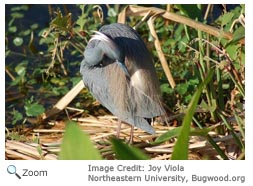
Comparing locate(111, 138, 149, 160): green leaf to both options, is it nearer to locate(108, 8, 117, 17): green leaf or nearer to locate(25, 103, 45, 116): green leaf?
locate(25, 103, 45, 116): green leaf

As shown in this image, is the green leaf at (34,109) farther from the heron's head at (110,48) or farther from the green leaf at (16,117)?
the heron's head at (110,48)

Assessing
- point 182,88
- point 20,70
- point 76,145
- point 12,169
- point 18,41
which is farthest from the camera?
point 18,41

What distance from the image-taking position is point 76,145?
3.32 feet

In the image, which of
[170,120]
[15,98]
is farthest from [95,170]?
[15,98]

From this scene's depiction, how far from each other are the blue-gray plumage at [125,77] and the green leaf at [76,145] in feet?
2.36

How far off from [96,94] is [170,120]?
Result: 0.81 feet

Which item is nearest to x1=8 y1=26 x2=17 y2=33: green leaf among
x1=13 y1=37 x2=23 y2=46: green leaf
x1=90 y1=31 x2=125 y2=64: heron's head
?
x1=13 y1=37 x2=23 y2=46: green leaf

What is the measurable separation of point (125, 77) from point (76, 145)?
0.79 m

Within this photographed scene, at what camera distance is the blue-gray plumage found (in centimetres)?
179

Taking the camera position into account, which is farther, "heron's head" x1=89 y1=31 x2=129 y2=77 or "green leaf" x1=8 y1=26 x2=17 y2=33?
"green leaf" x1=8 y1=26 x2=17 y2=33

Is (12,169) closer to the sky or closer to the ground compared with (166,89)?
closer to the ground

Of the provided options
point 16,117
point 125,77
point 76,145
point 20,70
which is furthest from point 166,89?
point 76,145

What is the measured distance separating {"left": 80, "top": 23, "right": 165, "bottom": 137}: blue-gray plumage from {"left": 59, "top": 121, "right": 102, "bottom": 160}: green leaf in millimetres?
721

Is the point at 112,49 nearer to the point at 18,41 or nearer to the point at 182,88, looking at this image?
the point at 182,88
